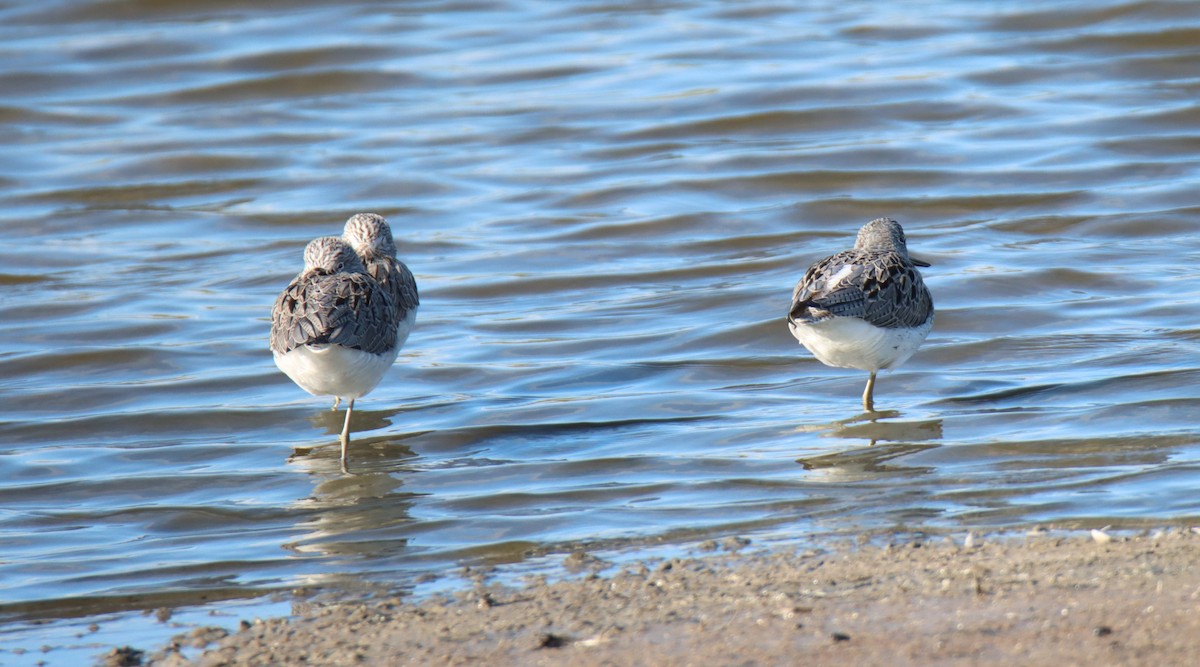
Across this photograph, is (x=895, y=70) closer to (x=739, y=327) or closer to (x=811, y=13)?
(x=811, y=13)

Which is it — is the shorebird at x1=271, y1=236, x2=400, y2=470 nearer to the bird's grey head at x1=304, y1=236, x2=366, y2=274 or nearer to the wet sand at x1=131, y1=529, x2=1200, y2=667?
the bird's grey head at x1=304, y1=236, x2=366, y2=274

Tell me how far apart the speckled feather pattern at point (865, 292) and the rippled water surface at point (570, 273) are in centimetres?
60

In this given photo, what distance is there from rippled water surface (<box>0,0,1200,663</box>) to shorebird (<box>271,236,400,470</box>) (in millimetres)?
518

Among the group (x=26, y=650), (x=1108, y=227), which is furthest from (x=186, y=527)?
(x=1108, y=227)

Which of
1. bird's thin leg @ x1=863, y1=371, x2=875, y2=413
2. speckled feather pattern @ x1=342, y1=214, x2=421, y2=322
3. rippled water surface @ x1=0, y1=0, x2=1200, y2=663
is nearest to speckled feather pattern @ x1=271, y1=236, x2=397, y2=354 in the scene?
speckled feather pattern @ x1=342, y1=214, x2=421, y2=322

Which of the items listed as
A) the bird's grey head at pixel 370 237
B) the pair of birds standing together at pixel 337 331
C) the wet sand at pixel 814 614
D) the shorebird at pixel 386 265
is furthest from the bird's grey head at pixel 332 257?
the wet sand at pixel 814 614

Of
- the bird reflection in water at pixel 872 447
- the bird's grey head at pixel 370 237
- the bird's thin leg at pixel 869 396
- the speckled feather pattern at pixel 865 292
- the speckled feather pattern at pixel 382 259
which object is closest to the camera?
the bird reflection in water at pixel 872 447

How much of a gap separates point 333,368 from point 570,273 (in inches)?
201

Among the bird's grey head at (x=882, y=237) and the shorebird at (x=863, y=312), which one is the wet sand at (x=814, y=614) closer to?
the shorebird at (x=863, y=312)

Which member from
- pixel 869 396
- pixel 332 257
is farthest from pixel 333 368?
pixel 869 396

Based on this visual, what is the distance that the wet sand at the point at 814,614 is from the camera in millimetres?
4781

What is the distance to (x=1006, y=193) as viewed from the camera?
14711 mm

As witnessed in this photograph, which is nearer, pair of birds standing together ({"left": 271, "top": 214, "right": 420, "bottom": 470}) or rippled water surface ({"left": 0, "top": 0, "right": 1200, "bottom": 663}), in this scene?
rippled water surface ({"left": 0, "top": 0, "right": 1200, "bottom": 663})

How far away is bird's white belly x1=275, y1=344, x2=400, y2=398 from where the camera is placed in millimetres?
8258
